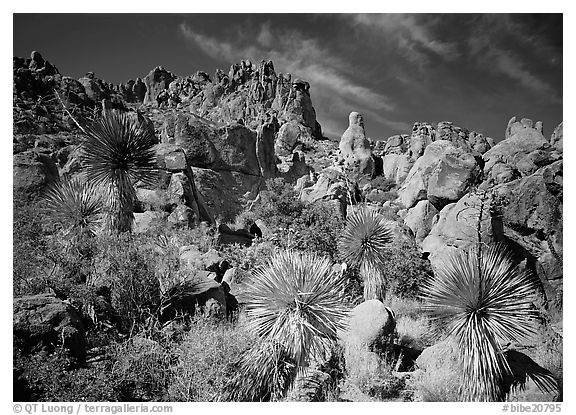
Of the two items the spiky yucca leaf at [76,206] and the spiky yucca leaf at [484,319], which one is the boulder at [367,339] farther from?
the spiky yucca leaf at [76,206]

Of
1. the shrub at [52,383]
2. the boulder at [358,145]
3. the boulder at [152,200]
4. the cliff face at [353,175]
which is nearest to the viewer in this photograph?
the shrub at [52,383]

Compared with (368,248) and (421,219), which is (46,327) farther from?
(421,219)

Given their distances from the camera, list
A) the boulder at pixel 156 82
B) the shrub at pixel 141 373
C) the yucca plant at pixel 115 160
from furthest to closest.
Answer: the boulder at pixel 156 82 → the yucca plant at pixel 115 160 → the shrub at pixel 141 373

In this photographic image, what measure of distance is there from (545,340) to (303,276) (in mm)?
6883

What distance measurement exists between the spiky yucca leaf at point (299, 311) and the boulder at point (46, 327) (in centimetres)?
348

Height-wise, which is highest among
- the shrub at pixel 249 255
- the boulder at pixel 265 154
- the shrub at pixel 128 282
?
the boulder at pixel 265 154

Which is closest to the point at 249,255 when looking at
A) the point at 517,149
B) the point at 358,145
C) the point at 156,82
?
the point at 517,149

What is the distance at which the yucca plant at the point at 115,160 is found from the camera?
1087 centimetres

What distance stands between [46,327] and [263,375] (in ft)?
13.7

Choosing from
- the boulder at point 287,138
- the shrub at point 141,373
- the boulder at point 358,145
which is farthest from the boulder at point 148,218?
the boulder at point 287,138

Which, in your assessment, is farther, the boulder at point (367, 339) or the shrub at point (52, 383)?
the boulder at point (367, 339)

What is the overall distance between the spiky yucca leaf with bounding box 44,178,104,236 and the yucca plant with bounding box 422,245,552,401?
9349mm

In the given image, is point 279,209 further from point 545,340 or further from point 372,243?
point 545,340

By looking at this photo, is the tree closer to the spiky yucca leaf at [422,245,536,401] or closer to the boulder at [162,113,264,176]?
the spiky yucca leaf at [422,245,536,401]
